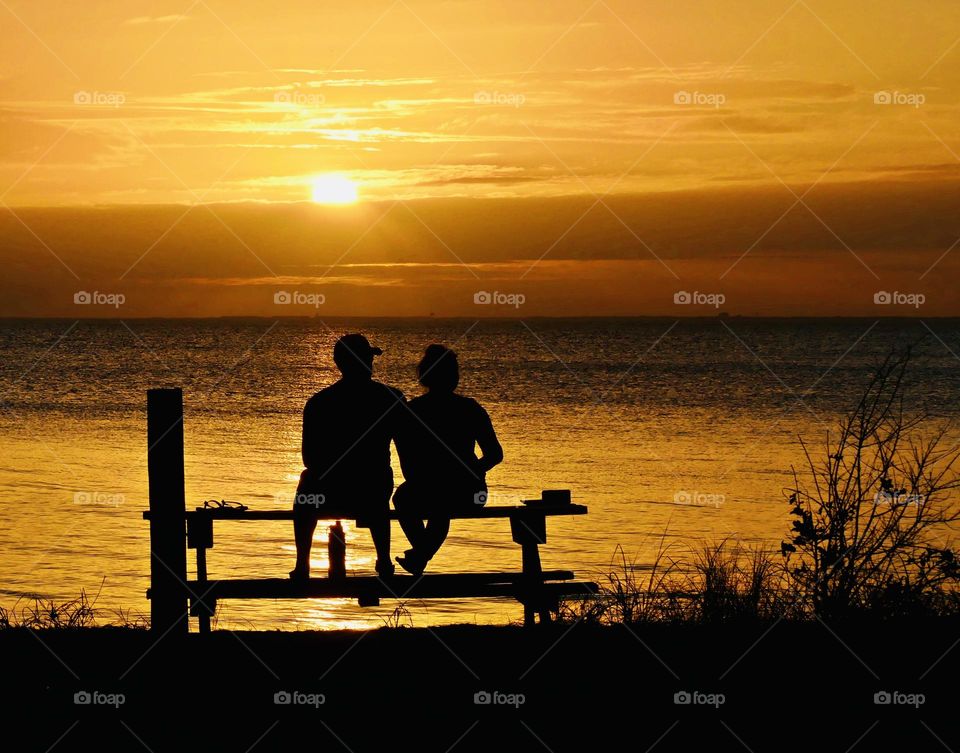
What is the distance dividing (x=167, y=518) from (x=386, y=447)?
152cm

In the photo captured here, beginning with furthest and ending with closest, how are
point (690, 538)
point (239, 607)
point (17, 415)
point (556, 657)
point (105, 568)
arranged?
point (17, 415) < point (690, 538) < point (105, 568) < point (239, 607) < point (556, 657)

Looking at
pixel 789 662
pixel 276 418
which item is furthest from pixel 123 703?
pixel 276 418

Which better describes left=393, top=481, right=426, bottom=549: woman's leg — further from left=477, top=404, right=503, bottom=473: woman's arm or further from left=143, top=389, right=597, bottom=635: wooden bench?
left=143, top=389, right=597, bottom=635: wooden bench

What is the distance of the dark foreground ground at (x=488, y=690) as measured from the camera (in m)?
5.79

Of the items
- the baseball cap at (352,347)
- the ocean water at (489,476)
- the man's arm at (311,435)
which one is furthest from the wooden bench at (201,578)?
the ocean water at (489,476)

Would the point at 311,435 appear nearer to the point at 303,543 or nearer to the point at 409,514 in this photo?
the point at 303,543

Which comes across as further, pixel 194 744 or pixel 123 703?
pixel 123 703

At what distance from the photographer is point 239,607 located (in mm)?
11773

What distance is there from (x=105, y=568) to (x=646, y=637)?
861 centimetres

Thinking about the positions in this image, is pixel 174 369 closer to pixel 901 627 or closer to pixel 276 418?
pixel 276 418

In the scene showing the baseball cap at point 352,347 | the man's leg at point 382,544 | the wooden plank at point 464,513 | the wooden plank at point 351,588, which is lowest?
the wooden plank at point 351,588

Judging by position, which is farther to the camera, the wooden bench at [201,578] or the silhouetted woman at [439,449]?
the silhouetted woman at [439,449]

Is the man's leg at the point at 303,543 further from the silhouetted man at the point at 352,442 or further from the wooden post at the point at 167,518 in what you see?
the wooden post at the point at 167,518

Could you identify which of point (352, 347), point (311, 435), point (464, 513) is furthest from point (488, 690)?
point (352, 347)
